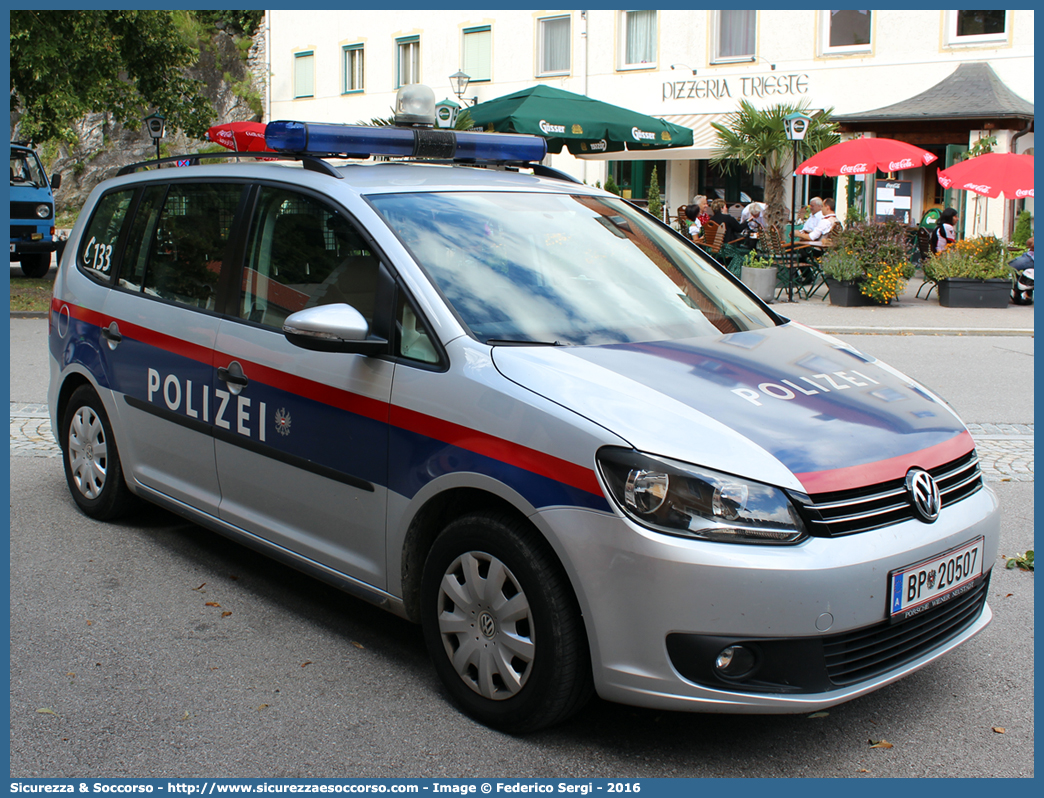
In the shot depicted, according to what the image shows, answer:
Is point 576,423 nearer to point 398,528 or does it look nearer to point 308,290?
point 398,528

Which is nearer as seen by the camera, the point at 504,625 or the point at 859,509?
the point at 859,509

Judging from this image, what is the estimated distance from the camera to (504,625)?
9.98 feet

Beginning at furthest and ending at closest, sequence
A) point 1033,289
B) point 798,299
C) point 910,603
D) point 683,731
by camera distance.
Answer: point 798,299 < point 1033,289 < point 683,731 < point 910,603

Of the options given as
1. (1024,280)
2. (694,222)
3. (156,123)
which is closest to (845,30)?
(694,222)

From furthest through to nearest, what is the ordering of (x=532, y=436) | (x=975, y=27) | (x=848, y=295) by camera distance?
(x=975, y=27) → (x=848, y=295) → (x=532, y=436)

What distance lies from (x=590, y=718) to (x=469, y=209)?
1.83 m

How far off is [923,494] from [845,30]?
2502cm

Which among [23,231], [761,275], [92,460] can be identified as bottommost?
[92,460]

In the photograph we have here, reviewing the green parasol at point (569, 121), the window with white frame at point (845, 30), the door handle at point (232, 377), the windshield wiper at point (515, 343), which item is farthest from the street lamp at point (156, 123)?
the windshield wiper at point (515, 343)

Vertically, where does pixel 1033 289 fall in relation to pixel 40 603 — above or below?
above

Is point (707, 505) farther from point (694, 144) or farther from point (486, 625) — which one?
point (694, 144)

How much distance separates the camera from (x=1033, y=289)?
15922 mm

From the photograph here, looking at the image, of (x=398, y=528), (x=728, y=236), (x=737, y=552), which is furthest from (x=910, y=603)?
(x=728, y=236)

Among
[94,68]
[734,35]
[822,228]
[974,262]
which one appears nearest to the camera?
[974,262]
